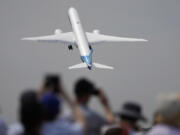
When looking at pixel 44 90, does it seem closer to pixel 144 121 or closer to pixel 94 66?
pixel 144 121

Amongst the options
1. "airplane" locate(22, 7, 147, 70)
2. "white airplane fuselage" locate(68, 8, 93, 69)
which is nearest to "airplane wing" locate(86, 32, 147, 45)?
"airplane" locate(22, 7, 147, 70)

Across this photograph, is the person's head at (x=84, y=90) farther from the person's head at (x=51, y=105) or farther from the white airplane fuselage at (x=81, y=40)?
the white airplane fuselage at (x=81, y=40)

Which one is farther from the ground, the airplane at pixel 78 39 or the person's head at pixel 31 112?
the airplane at pixel 78 39

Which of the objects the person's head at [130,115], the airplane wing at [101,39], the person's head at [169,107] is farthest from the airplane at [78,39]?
the person's head at [169,107]

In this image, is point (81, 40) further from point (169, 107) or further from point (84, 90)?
point (169, 107)

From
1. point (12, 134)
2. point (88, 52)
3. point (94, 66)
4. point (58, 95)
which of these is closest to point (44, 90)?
point (58, 95)

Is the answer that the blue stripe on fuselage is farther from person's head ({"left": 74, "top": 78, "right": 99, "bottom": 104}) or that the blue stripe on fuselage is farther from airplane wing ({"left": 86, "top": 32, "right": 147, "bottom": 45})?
person's head ({"left": 74, "top": 78, "right": 99, "bottom": 104})
